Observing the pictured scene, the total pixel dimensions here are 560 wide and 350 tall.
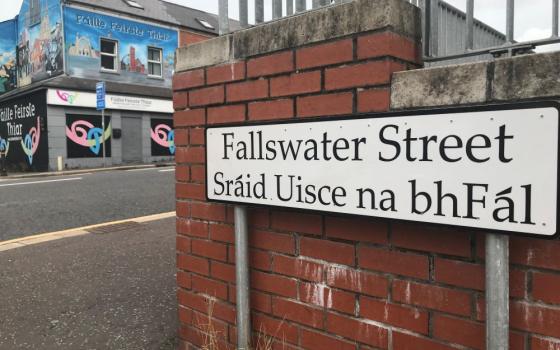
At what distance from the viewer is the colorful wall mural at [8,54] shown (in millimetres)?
24953

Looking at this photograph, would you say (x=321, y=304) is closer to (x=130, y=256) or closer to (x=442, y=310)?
(x=442, y=310)

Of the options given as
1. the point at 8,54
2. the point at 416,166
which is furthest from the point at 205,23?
the point at 416,166

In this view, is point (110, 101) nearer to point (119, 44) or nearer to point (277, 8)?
point (119, 44)

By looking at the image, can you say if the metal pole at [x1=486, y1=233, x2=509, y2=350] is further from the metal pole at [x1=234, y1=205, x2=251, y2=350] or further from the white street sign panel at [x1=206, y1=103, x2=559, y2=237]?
the metal pole at [x1=234, y1=205, x2=251, y2=350]

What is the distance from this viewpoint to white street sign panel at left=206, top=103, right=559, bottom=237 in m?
1.27

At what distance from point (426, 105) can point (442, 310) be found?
69 cm

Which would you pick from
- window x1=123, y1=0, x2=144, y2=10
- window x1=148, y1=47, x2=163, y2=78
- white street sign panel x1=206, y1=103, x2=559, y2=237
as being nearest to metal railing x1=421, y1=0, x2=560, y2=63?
white street sign panel x1=206, y1=103, x2=559, y2=237

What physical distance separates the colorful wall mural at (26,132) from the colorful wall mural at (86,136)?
1.00 m

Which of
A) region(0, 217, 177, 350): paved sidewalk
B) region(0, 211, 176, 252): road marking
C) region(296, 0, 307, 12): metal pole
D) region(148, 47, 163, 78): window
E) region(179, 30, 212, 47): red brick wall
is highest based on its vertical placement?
region(179, 30, 212, 47): red brick wall

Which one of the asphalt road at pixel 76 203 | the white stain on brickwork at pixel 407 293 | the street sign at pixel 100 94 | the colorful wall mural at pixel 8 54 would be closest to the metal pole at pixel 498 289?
the white stain on brickwork at pixel 407 293

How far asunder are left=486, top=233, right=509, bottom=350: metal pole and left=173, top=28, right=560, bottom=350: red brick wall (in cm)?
9

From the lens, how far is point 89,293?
3518 millimetres

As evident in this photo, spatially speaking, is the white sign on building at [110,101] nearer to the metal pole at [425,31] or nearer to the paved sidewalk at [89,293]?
the paved sidewalk at [89,293]

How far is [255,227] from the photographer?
2.09m
